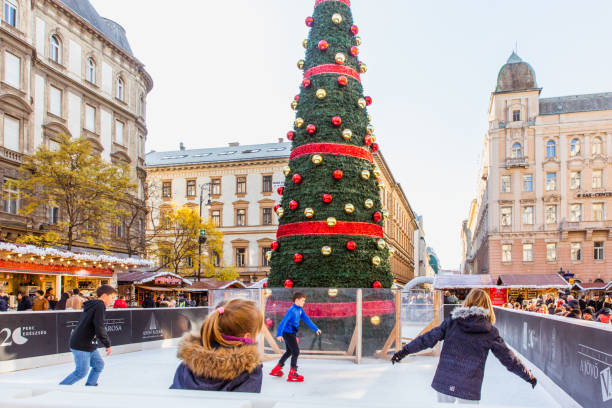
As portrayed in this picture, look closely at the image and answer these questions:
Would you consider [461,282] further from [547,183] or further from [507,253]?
[547,183]

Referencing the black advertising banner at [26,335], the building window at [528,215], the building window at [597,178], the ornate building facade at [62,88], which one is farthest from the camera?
the building window at [528,215]

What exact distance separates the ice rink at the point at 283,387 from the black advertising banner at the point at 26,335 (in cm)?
46

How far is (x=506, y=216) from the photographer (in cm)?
5066

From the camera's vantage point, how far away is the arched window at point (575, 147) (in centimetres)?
4928

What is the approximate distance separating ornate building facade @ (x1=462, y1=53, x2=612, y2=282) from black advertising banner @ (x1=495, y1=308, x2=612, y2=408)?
129ft

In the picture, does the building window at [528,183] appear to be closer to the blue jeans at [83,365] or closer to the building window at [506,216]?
the building window at [506,216]

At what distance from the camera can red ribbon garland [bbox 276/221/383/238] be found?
14375mm

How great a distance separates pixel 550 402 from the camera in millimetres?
8836

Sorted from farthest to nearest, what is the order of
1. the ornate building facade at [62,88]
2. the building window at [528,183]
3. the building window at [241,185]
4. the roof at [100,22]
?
the building window at [241,185] → the building window at [528,183] → the roof at [100,22] → the ornate building facade at [62,88]

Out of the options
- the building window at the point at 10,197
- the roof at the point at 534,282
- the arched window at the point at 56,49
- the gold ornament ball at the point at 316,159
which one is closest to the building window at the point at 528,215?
the roof at the point at 534,282

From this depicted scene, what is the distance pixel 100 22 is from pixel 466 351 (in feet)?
130

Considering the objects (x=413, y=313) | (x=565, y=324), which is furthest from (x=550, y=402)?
(x=413, y=313)

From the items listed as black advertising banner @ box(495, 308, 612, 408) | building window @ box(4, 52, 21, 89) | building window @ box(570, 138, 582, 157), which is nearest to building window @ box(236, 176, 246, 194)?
building window @ box(570, 138, 582, 157)

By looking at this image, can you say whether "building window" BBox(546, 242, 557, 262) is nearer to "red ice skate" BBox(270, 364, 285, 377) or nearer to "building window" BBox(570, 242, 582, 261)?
"building window" BBox(570, 242, 582, 261)
